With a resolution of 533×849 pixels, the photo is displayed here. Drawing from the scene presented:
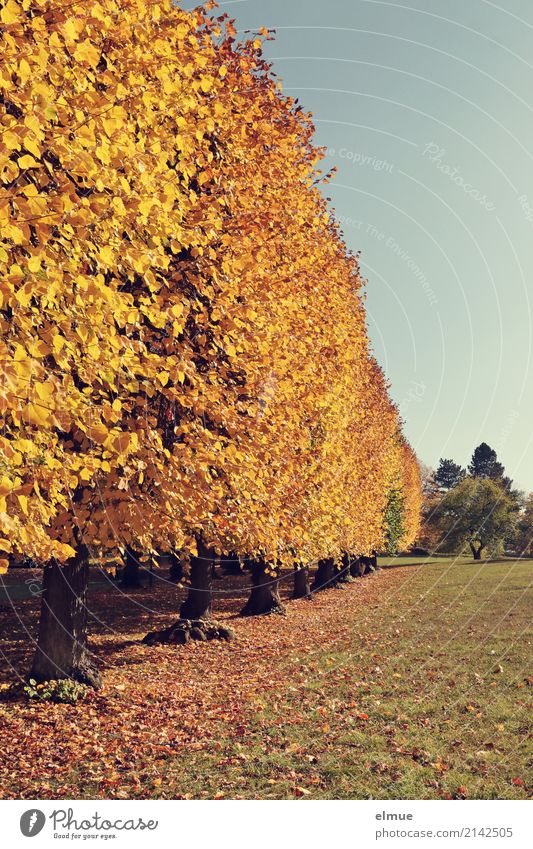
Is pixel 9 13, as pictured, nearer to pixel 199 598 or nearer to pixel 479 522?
pixel 199 598

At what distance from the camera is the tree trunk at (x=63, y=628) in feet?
45.5

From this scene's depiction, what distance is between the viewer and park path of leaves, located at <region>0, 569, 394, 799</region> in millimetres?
9453

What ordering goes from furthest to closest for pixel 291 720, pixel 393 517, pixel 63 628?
pixel 393 517 < pixel 63 628 < pixel 291 720

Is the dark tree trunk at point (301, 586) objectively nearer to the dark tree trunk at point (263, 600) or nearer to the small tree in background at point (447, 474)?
the dark tree trunk at point (263, 600)

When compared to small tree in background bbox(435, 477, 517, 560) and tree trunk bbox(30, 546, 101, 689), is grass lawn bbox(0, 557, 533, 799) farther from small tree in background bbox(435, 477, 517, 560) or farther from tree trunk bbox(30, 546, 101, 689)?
small tree in background bbox(435, 477, 517, 560)

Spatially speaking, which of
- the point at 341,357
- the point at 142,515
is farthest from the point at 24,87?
the point at 341,357

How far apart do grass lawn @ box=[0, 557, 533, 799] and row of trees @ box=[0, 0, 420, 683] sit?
7.82ft

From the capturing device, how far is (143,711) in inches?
507

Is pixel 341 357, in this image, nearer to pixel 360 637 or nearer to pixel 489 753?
pixel 360 637

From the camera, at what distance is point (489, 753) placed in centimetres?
961

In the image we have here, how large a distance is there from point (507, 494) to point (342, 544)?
238ft

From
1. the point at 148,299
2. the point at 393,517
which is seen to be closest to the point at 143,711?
the point at 148,299

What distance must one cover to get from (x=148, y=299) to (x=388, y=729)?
24.8 feet

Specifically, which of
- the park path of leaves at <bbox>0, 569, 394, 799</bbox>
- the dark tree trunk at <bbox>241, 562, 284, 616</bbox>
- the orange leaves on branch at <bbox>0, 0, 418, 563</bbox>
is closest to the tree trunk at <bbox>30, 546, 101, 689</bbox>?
the park path of leaves at <bbox>0, 569, 394, 799</bbox>
